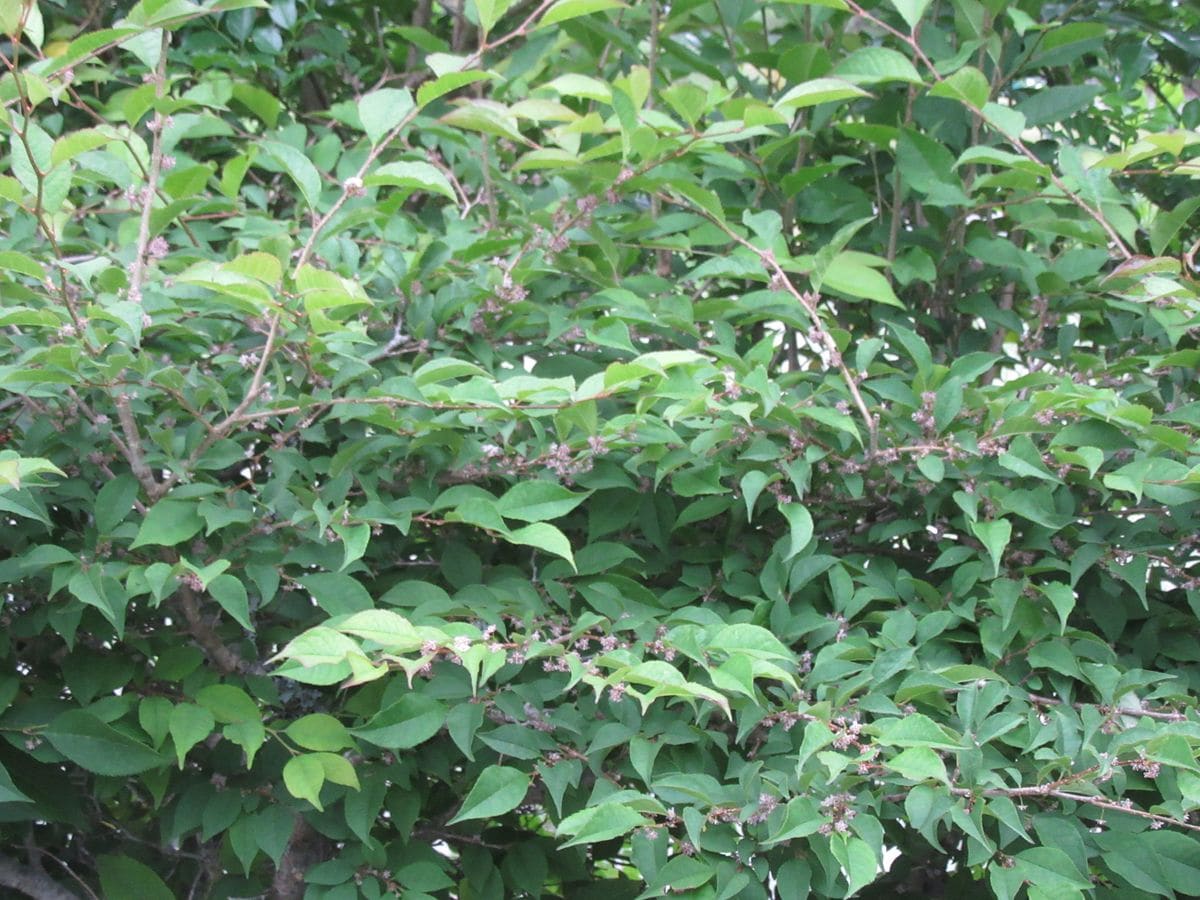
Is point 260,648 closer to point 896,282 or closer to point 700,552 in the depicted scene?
point 700,552

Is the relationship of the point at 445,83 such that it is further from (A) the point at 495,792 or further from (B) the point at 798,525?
(A) the point at 495,792

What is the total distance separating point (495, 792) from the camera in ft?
3.92

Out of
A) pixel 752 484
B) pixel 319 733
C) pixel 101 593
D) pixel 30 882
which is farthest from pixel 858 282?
pixel 30 882

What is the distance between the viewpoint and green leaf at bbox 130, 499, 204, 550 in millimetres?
1217

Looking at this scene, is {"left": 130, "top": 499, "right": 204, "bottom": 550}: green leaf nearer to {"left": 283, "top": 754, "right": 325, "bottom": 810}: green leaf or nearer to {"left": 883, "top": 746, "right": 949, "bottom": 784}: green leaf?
{"left": 283, "top": 754, "right": 325, "bottom": 810}: green leaf

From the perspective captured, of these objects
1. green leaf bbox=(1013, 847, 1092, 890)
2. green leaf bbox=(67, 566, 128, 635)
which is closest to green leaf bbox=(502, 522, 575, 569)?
green leaf bbox=(67, 566, 128, 635)

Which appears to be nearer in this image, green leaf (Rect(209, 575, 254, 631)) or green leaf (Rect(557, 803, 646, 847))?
green leaf (Rect(557, 803, 646, 847))

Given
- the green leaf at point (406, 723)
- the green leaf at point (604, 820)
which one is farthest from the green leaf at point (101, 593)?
the green leaf at point (604, 820)

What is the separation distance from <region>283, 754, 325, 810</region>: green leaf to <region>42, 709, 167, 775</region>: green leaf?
165 mm

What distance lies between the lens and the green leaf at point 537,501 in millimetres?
1270

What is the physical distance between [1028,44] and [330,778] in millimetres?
1414

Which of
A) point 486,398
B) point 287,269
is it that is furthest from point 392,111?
point 486,398

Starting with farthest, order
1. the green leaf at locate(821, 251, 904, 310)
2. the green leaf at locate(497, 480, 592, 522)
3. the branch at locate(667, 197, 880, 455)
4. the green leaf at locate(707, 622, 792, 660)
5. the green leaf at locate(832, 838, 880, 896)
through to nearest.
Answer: the green leaf at locate(821, 251, 904, 310), the branch at locate(667, 197, 880, 455), the green leaf at locate(497, 480, 592, 522), the green leaf at locate(707, 622, 792, 660), the green leaf at locate(832, 838, 880, 896)

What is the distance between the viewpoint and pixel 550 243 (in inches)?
61.8
